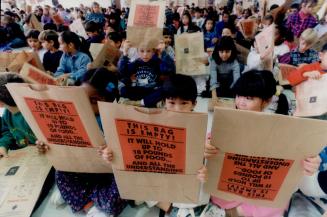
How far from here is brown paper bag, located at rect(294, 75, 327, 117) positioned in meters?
1.32

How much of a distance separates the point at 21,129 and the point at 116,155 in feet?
2.76

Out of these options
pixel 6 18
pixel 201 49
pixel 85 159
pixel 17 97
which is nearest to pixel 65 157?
pixel 85 159

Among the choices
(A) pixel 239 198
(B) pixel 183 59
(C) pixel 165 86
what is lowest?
(A) pixel 239 198

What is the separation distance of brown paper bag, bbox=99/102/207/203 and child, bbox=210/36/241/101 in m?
1.61

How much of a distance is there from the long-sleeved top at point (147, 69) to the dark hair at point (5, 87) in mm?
1021

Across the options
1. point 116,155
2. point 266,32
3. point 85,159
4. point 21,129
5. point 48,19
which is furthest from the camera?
point 48,19

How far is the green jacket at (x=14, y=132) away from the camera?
53.4 inches

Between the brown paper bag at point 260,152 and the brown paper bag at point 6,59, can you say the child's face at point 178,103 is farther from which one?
the brown paper bag at point 6,59

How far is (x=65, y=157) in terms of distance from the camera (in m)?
1.07

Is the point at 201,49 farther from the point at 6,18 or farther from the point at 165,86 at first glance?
the point at 6,18

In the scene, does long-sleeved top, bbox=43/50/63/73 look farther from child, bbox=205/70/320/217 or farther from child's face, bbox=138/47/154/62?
child, bbox=205/70/320/217

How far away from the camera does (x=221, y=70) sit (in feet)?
8.21

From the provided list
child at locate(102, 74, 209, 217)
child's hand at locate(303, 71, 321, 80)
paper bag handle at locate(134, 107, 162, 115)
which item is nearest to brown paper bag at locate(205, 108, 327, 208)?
paper bag handle at locate(134, 107, 162, 115)

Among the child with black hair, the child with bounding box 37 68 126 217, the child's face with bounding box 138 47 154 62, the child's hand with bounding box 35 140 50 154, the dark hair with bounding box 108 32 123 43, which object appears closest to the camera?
the child's hand with bounding box 35 140 50 154
